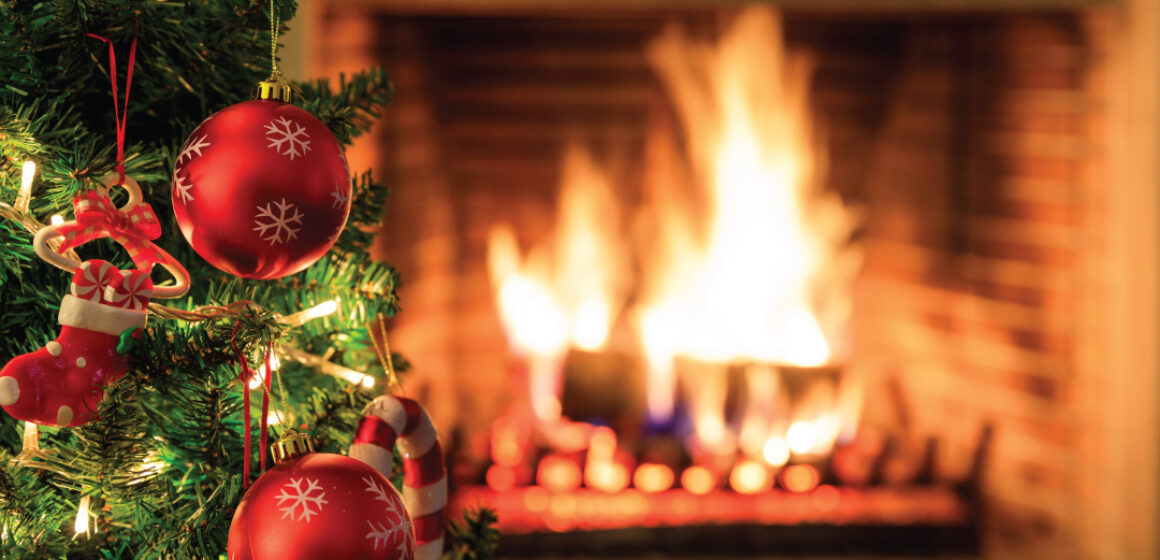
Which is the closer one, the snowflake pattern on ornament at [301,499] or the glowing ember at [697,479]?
the snowflake pattern on ornament at [301,499]

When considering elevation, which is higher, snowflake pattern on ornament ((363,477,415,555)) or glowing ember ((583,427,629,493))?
snowflake pattern on ornament ((363,477,415,555))

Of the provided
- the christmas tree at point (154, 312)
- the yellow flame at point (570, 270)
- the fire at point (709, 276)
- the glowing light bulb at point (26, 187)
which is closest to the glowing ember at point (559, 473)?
the fire at point (709, 276)

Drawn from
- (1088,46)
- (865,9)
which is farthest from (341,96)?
(1088,46)

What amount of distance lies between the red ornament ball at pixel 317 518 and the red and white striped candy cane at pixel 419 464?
89 mm

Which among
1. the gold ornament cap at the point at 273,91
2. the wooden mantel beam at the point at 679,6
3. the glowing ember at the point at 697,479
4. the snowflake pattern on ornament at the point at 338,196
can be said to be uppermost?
the wooden mantel beam at the point at 679,6

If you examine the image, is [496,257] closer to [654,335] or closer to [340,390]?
[654,335]

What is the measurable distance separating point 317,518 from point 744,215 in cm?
158

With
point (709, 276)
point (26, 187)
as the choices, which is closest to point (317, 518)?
point (26, 187)

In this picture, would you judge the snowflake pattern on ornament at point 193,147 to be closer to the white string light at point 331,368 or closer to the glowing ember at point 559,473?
the white string light at point 331,368

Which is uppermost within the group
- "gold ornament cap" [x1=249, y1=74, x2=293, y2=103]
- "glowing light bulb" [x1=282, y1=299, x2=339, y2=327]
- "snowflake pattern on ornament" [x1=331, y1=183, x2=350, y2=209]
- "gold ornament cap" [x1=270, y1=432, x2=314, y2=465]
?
"gold ornament cap" [x1=249, y1=74, x2=293, y2=103]

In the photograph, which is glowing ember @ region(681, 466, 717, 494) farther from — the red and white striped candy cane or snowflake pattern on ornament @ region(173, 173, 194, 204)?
snowflake pattern on ornament @ region(173, 173, 194, 204)

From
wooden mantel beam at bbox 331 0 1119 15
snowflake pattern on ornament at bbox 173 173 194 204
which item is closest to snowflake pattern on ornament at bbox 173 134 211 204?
snowflake pattern on ornament at bbox 173 173 194 204

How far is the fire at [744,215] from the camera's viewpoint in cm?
195

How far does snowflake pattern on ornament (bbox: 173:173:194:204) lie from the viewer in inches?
19.6
